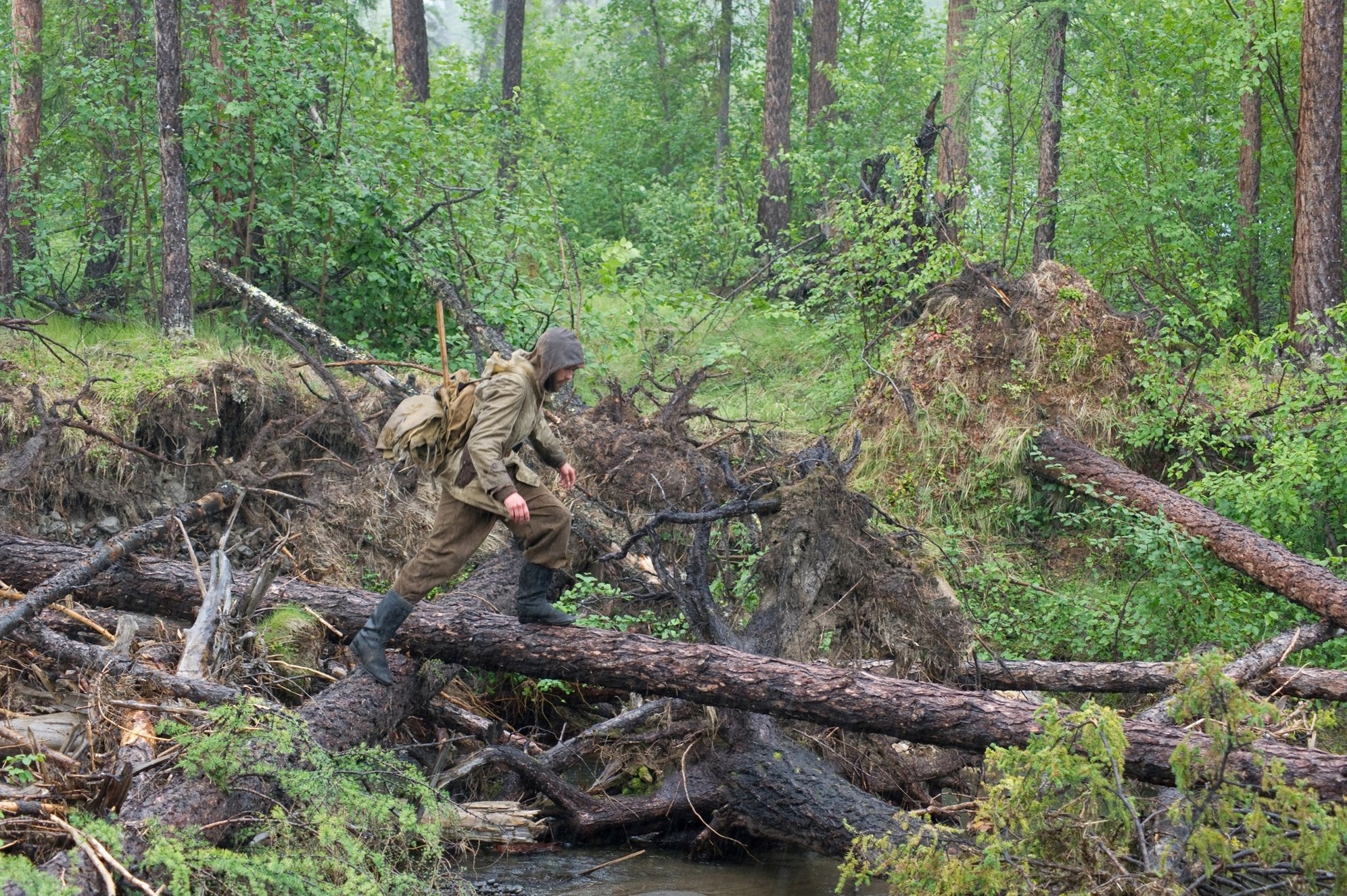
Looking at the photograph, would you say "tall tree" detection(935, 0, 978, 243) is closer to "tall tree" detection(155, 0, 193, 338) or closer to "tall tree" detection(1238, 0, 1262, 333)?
"tall tree" detection(1238, 0, 1262, 333)

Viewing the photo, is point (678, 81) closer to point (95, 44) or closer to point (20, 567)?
point (95, 44)

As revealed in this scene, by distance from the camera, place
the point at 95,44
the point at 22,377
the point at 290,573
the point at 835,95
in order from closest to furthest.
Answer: the point at 290,573, the point at 22,377, the point at 95,44, the point at 835,95

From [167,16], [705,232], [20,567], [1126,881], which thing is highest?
[167,16]

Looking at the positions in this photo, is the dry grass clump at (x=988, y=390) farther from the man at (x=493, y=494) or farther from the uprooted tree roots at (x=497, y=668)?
the man at (x=493, y=494)

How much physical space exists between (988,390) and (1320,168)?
4349 mm

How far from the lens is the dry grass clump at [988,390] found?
31.7 feet

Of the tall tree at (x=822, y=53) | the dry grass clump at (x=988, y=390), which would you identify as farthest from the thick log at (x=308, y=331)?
the tall tree at (x=822, y=53)

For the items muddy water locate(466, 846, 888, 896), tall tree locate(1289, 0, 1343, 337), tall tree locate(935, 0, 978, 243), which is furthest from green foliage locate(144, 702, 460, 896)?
tall tree locate(1289, 0, 1343, 337)

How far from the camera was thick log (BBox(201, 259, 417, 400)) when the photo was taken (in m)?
9.22

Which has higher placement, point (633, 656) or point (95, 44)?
point (95, 44)

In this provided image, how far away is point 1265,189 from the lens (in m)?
13.4

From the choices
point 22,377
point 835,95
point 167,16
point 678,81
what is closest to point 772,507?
point 22,377

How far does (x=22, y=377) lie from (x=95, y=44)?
16.2 feet

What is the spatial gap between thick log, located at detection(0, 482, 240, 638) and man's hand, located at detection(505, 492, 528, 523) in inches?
93.8
